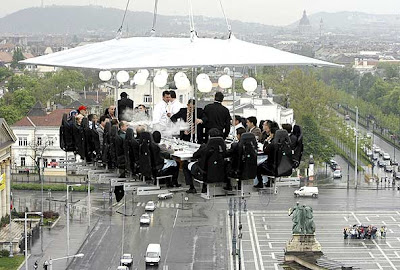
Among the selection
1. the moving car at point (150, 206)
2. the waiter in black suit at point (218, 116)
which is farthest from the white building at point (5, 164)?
the waiter in black suit at point (218, 116)

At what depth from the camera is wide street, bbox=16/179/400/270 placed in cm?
9556

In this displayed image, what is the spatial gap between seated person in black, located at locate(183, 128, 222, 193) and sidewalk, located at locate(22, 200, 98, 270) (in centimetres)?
4488

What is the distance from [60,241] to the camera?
335 ft

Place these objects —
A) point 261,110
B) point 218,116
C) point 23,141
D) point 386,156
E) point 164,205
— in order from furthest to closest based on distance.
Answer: point 386,156 < point 23,141 < point 261,110 < point 164,205 < point 218,116

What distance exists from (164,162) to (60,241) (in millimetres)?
55918

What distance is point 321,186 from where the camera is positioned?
460 feet

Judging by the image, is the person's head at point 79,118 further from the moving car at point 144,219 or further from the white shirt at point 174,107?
the moving car at point 144,219

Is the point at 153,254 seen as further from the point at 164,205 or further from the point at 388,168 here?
the point at 388,168

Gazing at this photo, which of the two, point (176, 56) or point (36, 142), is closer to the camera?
point (176, 56)

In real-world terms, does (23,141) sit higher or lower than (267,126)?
lower

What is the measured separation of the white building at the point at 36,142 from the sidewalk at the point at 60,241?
96.7ft

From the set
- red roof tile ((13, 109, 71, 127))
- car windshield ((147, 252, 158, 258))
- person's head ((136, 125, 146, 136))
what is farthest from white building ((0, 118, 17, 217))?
person's head ((136, 125, 146, 136))

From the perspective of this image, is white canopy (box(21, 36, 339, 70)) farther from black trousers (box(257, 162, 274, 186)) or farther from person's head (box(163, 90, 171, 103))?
black trousers (box(257, 162, 274, 186))

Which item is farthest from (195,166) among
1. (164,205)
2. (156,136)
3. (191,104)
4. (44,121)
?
(44,121)
